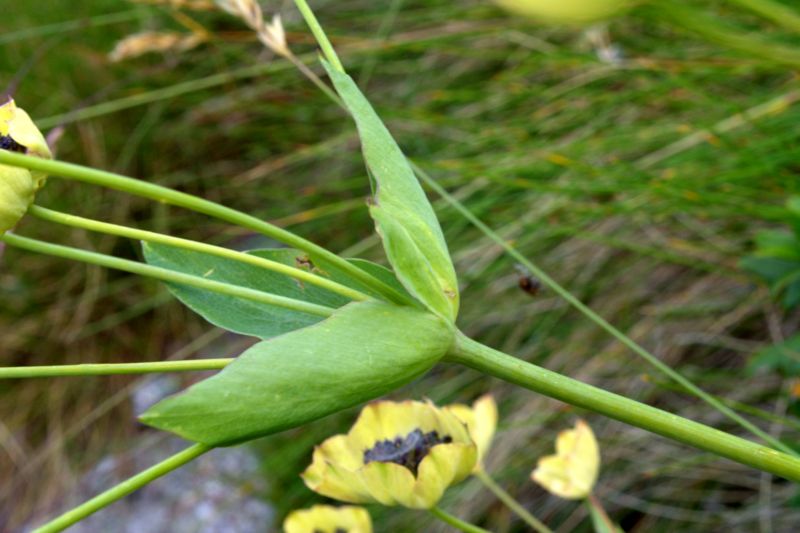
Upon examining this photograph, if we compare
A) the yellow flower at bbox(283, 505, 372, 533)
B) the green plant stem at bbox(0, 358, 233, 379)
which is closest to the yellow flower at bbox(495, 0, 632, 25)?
the green plant stem at bbox(0, 358, 233, 379)

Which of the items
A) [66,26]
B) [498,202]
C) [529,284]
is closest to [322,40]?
[529,284]

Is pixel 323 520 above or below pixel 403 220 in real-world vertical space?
below

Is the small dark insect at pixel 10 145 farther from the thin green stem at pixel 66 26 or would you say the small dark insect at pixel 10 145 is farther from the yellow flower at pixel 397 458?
the thin green stem at pixel 66 26

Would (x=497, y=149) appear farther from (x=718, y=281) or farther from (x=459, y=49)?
(x=718, y=281)

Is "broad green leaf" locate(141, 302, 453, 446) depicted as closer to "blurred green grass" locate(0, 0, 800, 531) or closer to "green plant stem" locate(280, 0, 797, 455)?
"green plant stem" locate(280, 0, 797, 455)

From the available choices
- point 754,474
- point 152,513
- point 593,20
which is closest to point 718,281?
point 754,474

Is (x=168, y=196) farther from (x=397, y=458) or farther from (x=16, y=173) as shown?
(x=397, y=458)

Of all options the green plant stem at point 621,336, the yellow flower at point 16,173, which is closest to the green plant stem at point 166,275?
the yellow flower at point 16,173
